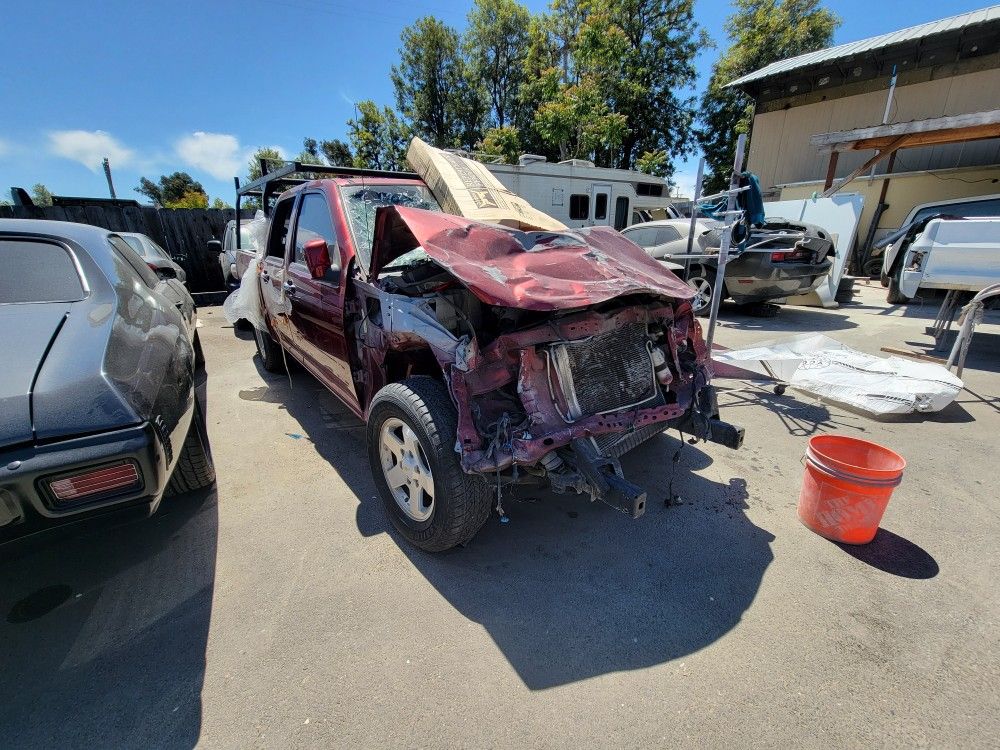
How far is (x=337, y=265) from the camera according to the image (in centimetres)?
305

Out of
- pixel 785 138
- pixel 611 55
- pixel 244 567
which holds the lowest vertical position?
pixel 244 567

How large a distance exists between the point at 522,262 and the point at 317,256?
4.68 feet

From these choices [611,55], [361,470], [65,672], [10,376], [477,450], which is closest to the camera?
[10,376]

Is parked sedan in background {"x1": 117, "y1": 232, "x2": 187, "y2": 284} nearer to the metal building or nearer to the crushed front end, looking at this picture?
the crushed front end

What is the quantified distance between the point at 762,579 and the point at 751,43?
3050 centimetres

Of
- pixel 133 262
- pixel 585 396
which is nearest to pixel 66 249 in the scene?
pixel 133 262

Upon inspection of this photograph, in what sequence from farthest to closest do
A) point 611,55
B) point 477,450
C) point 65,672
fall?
point 611,55, point 477,450, point 65,672

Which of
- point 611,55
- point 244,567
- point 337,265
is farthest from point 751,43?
point 244,567

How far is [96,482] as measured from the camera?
5.34ft

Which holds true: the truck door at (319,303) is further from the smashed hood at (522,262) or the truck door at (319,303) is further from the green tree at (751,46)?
the green tree at (751,46)

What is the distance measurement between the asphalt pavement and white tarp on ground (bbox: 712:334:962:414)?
91 cm

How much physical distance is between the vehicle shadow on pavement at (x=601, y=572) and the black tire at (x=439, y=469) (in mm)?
212

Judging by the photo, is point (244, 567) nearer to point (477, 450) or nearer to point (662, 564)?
point (477, 450)

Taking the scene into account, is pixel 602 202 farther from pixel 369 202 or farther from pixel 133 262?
pixel 133 262
